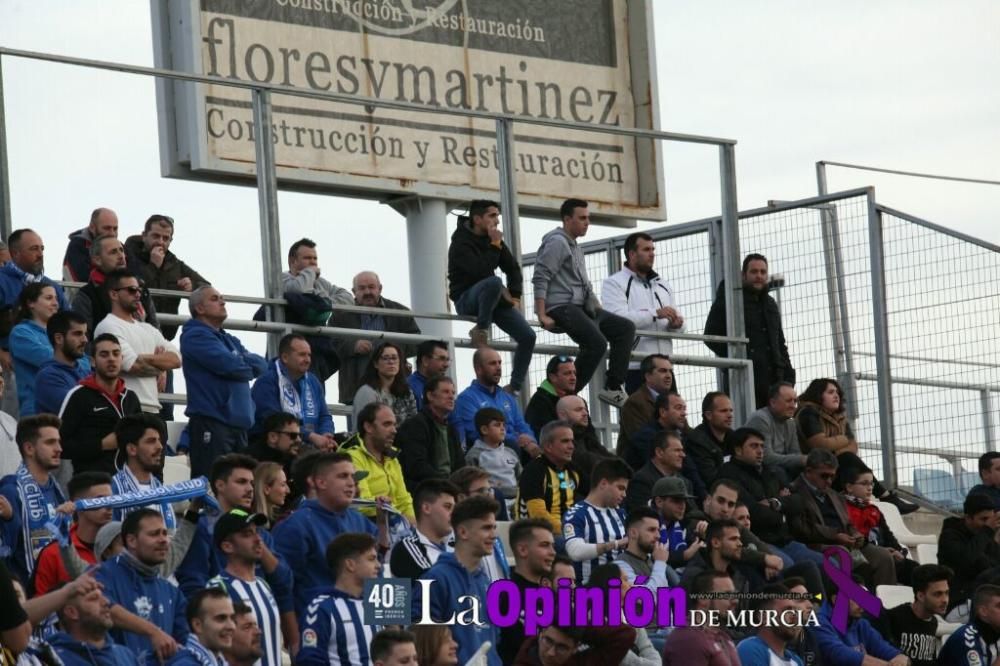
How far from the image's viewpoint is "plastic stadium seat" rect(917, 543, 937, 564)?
15844 mm

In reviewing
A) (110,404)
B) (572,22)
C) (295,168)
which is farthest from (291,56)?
(110,404)

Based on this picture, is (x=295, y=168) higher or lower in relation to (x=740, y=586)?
higher

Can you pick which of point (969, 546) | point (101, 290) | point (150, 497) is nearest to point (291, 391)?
point (101, 290)

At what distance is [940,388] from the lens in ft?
55.5

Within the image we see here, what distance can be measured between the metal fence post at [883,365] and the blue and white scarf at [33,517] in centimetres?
794

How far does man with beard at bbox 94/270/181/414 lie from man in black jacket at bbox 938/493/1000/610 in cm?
504

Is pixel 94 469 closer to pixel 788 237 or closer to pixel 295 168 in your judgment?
pixel 295 168

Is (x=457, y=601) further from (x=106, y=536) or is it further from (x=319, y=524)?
(x=106, y=536)

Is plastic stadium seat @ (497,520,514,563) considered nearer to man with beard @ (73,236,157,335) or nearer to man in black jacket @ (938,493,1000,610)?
man with beard @ (73,236,157,335)

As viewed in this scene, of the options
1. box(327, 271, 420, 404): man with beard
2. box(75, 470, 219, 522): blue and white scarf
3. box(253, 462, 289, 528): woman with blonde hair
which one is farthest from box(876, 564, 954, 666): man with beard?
box(75, 470, 219, 522): blue and white scarf

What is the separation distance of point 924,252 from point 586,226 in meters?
3.00

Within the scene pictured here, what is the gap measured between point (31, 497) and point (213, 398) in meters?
2.08

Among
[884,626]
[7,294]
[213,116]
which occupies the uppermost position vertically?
[213,116]

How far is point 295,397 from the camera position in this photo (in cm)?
1322
